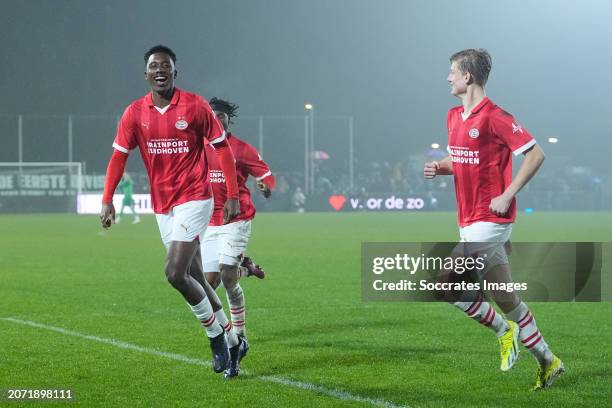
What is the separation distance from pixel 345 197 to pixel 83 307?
153ft

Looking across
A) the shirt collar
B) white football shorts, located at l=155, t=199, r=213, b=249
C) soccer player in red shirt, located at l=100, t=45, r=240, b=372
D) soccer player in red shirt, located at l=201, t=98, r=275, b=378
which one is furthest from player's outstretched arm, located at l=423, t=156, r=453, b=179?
soccer player in red shirt, located at l=201, t=98, r=275, b=378

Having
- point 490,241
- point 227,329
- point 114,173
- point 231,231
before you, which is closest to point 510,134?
point 490,241

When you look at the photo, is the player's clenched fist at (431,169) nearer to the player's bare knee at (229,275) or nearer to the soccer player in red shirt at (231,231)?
the soccer player in red shirt at (231,231)

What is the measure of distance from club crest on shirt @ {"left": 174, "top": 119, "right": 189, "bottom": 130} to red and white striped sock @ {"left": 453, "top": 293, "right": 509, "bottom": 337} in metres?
2.29

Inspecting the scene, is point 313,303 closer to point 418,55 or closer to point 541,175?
point 541,175

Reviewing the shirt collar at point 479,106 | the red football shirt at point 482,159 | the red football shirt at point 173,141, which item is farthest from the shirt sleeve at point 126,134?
the shirt collar at point 479,106

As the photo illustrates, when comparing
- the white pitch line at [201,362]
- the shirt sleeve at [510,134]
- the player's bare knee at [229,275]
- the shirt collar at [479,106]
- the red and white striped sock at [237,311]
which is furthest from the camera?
the player's bare knee at [229,275]

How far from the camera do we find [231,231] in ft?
30.7

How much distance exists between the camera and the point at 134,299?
13.3 metres

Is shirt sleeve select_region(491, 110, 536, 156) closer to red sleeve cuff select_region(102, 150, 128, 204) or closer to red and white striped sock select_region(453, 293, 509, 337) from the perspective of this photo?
red and white striped sock select_region(453, 293, 509, 337)

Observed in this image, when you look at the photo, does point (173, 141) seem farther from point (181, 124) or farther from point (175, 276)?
point (175, 276)

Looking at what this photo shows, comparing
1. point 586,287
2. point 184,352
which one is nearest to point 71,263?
point 586,287

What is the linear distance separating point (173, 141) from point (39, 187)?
47266mm

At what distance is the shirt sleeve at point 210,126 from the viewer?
24.8ft
